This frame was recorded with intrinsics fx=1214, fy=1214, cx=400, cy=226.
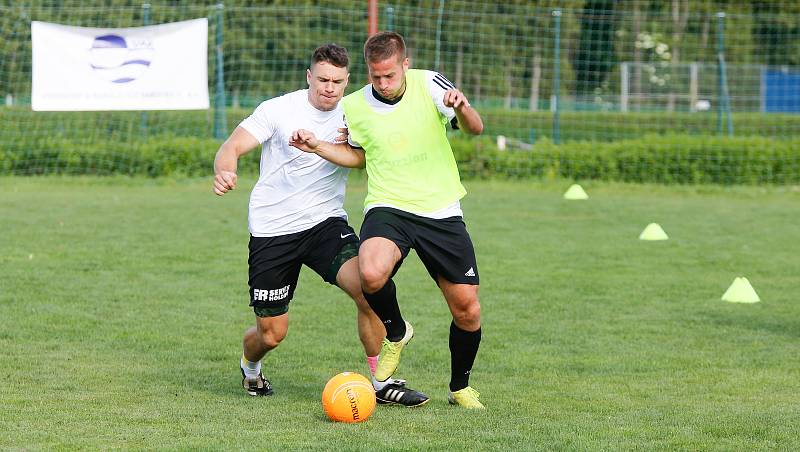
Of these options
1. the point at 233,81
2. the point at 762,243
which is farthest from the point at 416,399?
the point at 233,81

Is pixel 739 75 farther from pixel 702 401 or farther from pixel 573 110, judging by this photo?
pixel 702 401

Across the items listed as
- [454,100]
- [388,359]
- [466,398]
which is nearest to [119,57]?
[388,359]

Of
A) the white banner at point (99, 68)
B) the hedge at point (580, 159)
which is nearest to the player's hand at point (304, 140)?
the white banner at point (99, 68)

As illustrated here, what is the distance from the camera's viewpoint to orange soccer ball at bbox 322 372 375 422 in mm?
6281

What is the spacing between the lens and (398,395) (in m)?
6.84

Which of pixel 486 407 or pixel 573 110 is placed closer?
pixel 486 407

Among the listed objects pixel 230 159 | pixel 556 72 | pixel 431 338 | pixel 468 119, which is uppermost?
pixel 468 119

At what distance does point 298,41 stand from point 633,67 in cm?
1710

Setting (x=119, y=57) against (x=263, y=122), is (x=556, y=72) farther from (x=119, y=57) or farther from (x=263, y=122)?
(x=263, y=122)

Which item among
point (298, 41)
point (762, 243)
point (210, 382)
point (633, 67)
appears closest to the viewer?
point (210, 382)

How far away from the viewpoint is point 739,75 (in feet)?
113

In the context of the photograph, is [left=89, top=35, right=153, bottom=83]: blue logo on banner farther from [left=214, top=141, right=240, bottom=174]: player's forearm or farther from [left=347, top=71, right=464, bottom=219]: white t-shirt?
[left=347, top=71, right=464, bottom=219]: white t-shirt

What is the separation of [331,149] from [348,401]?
140 centimetres

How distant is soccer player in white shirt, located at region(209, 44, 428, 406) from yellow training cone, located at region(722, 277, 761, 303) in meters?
4.88
